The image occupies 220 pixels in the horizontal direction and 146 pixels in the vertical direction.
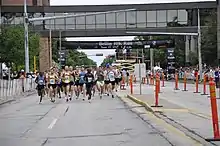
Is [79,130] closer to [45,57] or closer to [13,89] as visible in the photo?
[13,89]

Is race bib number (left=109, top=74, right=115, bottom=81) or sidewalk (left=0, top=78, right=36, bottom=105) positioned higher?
race bib number (left=109, top=74, right=115, bottom=81)

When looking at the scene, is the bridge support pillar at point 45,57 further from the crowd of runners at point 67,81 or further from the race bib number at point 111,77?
the crowd of runners at point 67,81

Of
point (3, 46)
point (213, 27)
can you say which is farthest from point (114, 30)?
point (3, 46)

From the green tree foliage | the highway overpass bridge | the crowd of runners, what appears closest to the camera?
the crowd of runners

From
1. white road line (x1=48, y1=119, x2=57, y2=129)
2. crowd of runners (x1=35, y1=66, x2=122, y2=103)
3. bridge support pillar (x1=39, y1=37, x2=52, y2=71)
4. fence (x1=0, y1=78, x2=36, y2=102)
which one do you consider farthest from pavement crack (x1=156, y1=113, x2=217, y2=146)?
bridge support pillar (x1=39, y1=37, x2=52, y2=71)

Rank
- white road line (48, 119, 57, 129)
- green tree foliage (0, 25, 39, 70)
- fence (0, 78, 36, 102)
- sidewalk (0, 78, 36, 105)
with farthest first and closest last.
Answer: green tree foliage (0, 25, 39, 70) < fence (0, 78, 36, 102) < sidewalk (0, 78, 36, 105) < white road line (48, 119, 57, 129)

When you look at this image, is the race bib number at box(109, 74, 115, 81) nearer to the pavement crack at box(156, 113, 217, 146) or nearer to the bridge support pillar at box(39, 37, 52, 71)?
the pavement crack at box(156, 113, 217, 146)

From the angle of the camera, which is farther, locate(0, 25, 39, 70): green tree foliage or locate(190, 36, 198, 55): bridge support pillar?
locate(190, 36, 198, 55): bridge support pillar

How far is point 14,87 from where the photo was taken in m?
37.3

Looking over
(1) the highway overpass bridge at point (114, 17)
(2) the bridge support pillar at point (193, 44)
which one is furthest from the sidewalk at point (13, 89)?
(2) the bridge support pillar at point (193, 44)

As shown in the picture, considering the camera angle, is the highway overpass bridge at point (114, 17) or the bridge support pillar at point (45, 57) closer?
the highway overpass bridge at point (114, 17)

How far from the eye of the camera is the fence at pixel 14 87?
33.4 metres

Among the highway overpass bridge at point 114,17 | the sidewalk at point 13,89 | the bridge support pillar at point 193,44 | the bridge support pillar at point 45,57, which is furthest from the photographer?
the bridge support pillar at point 193,44

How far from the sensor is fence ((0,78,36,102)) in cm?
3344
